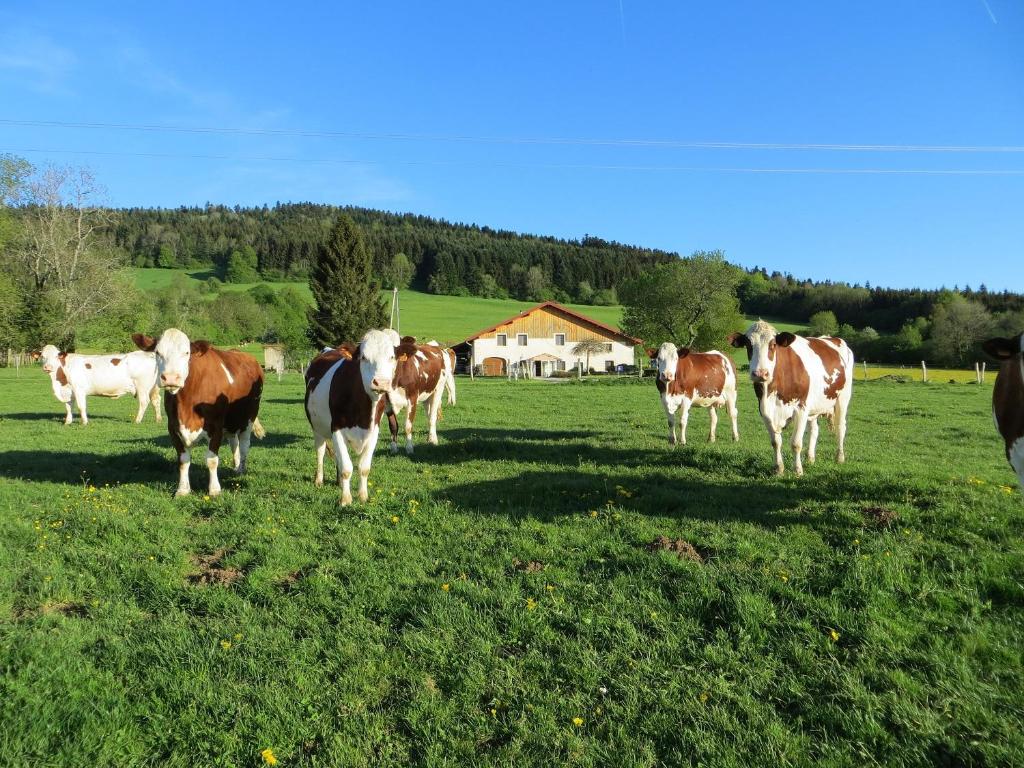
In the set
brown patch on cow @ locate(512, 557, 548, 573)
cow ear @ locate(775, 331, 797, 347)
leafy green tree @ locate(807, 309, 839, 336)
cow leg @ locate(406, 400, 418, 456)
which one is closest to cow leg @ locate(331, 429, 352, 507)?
brown patch on cow @ locate(512, 557, 548, 573)

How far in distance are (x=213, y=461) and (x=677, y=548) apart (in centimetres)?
635

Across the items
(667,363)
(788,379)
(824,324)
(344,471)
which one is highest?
(824,324)

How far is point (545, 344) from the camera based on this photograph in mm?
65750

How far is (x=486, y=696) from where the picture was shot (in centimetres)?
388

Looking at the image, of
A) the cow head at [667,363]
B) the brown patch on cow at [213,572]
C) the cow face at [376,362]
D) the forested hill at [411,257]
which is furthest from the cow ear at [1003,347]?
the forested hill at [411,257]

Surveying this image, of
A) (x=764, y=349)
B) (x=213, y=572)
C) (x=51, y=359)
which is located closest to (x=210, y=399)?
(x=213, y=572)

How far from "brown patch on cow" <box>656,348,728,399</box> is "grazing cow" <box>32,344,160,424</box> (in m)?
14.3

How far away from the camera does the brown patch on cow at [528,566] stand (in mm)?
5544

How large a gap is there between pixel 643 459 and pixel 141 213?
150m

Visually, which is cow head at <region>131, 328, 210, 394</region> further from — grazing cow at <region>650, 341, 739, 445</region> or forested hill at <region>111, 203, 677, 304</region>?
forested hill at <region>111, 203, 677, 304</region>

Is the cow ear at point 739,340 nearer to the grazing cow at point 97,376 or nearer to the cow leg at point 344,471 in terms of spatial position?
the cow leg at point 344,471

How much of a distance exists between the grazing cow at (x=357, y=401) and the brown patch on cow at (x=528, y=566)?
2897 millimetres

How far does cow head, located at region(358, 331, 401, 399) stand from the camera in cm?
757

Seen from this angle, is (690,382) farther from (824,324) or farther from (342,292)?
(824,324)
